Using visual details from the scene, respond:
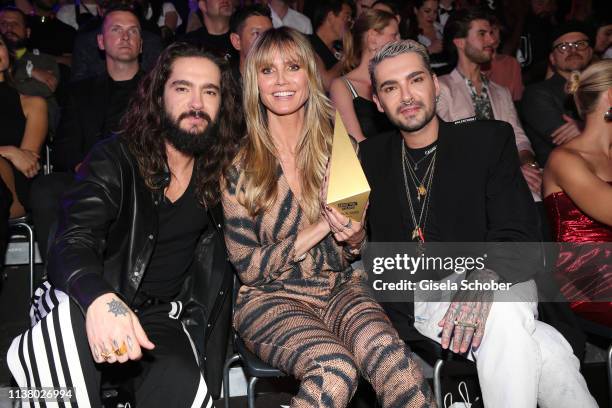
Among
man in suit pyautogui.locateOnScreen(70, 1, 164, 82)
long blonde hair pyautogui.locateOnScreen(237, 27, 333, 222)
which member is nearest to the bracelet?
man in suit pyautogui.locateOnScreen(70, 1, 164, 82)

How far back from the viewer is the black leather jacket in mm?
2627

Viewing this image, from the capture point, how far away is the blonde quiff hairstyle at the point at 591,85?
3562 mm

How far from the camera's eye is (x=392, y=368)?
104 inches

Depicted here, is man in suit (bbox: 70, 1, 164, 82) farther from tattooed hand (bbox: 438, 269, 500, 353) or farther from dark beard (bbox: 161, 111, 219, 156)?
tattooed hand (bbox: 438, 269, 500, 353)

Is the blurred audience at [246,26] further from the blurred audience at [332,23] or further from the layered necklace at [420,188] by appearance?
the layered necklace at [420,188]

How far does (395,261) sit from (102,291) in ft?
4.44

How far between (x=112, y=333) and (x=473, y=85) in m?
3.70

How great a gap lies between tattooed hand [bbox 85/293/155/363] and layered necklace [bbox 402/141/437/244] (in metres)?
1.40

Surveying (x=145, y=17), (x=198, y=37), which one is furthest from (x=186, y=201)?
(x=145, y=17)

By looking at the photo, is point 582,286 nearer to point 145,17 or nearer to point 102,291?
point 102,291

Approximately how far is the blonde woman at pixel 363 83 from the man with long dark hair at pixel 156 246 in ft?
4.58

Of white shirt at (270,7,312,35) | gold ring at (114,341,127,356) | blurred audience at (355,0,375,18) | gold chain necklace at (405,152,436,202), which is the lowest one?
gold ring at (114,341,127,356)

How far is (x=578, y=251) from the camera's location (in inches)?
140

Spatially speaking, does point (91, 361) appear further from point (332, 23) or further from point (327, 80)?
point (332, 23)
